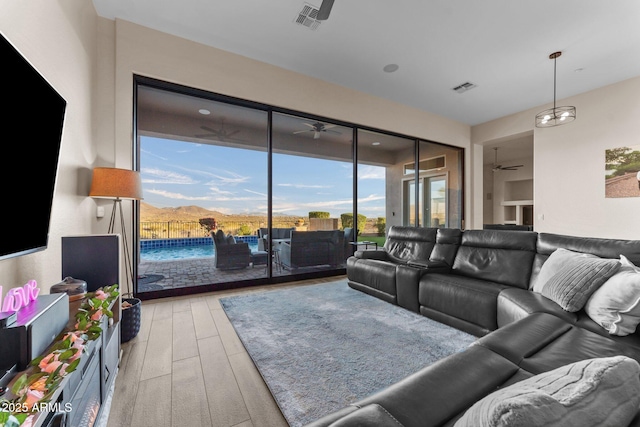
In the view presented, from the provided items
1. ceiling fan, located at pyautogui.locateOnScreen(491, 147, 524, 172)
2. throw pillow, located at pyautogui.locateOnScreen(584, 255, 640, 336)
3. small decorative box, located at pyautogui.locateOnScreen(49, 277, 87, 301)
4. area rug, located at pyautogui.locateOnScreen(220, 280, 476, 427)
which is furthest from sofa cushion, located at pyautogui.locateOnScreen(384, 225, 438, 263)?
ceiling fan, located at pyautogui.locateOnScreen(491, 147, 524, 172)

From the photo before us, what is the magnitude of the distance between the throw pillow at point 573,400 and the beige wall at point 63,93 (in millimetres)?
1860

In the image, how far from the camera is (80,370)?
45.7 inches

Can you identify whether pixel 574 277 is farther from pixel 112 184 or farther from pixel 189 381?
pixel 112 184

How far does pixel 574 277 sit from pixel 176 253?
4.20m

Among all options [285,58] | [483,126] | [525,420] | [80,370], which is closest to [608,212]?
[483,126]

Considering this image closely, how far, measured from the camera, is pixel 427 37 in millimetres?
3535

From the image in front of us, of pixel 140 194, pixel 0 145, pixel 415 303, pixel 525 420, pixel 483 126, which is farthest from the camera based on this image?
pixel 483 126

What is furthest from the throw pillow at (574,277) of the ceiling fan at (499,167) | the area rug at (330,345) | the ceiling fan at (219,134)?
the ceiling fan at (499,167)

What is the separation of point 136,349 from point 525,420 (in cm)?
266

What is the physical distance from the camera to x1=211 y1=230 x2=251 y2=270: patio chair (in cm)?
398

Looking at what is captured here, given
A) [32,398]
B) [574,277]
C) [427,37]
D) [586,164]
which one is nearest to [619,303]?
[574,277]

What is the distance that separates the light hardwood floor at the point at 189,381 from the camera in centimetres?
148

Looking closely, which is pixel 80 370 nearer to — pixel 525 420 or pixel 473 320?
pixel 525 420

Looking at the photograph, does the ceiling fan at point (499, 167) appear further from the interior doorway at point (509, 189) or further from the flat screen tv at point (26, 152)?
the flat screen tv at point (26, 152)
